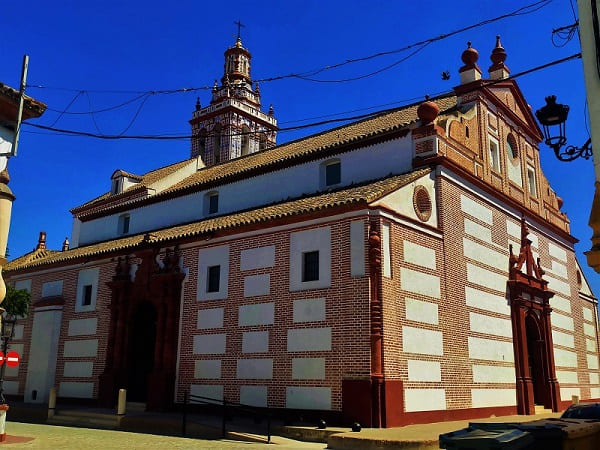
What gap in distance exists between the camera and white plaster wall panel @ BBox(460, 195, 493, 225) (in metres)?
21.7

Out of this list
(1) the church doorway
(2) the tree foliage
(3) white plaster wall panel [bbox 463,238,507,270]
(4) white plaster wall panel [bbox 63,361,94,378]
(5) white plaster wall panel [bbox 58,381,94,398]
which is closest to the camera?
(3) white plaster wall panel [bbox 463,238,507,270]

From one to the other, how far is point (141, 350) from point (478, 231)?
13642 millimetres

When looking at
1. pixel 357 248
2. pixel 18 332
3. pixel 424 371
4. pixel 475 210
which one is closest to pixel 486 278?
pixel 475 210

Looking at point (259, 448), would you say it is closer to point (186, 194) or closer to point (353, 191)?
Result: point (353, 191)

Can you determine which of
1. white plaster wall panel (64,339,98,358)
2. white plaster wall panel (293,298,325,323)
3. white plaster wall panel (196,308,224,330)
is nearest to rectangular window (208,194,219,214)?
white plaster wall panel (196,308,224,330)

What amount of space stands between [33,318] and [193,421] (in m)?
13.6

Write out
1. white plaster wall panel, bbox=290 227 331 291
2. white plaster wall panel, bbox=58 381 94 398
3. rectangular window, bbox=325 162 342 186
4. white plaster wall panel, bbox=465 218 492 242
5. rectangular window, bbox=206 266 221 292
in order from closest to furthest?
white plaster wall panel, bbox=290 227 331 291 < rectangular window, bbox=206 266 221 292 < white plaster wall panel, bbox=465 218 492 242 < rectangular window, bbox=325 162 342 186 < white plaster wall panel, bbox=58 381 94 398

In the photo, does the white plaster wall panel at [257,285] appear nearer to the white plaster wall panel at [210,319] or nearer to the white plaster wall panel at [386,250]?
the white plaster wall panel at [210,319]

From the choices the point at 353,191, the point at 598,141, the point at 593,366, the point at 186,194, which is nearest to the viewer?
the point at 598,141

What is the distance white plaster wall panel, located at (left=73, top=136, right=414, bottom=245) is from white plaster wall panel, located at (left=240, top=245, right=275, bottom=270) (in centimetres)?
417

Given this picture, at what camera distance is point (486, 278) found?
72.4 ft

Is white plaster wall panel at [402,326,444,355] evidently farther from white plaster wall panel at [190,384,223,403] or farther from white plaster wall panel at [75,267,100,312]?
white plaster wall panel at [75,267,100,312]

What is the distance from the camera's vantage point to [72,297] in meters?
26.8

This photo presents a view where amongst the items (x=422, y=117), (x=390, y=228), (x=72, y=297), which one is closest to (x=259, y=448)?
(x=390, y=228)
